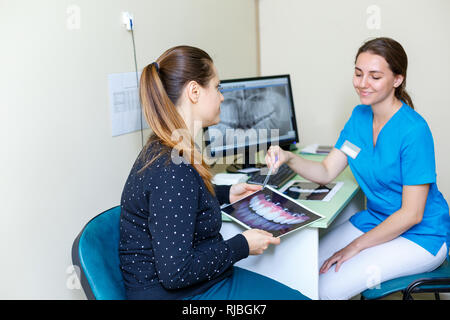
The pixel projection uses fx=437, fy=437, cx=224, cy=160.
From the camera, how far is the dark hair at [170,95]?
3.87 feet

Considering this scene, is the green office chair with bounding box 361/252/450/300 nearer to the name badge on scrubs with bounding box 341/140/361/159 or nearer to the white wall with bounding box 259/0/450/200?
the name badge on scrubs with bounding box 341/140/361/159

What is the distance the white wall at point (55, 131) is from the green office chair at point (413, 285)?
99 cm

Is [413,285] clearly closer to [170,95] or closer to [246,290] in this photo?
[246,290]

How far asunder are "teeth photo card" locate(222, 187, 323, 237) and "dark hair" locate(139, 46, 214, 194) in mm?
275

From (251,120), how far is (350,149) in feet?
1.62

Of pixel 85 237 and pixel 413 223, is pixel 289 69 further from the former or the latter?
pixel 85 237

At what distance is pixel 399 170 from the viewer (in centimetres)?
157

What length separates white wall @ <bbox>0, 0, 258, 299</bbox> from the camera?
1.23m

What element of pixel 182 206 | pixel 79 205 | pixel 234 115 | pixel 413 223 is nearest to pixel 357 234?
pixel 413 223

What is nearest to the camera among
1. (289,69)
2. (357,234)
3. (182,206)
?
(182,206)

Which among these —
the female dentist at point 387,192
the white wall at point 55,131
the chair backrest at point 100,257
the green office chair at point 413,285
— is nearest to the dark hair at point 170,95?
the chair backrest at point 100,257

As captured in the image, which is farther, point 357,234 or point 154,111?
point 357,234

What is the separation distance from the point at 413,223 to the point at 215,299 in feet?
2.54

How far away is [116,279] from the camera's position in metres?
1.15
